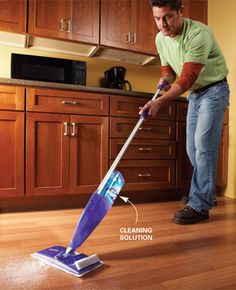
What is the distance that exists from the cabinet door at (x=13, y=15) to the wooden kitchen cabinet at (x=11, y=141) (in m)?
0.50

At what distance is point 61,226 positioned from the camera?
54.4 inches

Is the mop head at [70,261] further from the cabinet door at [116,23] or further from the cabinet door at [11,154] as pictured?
the cabinet door at [116,23]

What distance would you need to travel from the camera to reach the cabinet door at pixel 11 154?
5.31 ft

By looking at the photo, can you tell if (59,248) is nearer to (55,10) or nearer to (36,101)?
(36,101)

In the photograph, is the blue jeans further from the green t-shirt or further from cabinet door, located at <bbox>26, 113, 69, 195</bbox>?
cabinet door, located at <bbox>26, 113, 69, 195</bbox>

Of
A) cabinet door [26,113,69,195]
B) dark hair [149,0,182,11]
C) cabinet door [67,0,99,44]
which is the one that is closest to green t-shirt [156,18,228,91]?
dark hair [149,0,182,11]

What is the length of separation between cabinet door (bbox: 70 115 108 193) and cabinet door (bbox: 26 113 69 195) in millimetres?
48

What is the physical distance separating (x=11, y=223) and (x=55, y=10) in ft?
4.97

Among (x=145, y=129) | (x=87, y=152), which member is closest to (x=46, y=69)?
(x=87, y=152)

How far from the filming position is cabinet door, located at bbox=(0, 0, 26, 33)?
1.80 m

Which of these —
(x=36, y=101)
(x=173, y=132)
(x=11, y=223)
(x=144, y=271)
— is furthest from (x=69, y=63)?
(x=144, y=271)

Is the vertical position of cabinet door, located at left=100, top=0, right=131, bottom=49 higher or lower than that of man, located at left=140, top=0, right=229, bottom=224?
higher

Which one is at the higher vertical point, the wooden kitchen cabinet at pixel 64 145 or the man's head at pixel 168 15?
the man's head at pixel 168 15

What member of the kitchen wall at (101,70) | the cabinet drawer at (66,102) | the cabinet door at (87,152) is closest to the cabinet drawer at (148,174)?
the cabinet door at (87,152)
